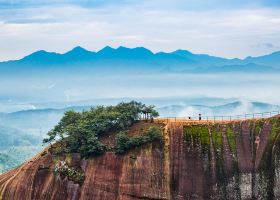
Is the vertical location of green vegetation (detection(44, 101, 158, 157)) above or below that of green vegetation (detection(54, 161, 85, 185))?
above

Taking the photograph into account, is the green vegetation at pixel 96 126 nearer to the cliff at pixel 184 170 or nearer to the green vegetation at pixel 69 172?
the cliff at pixel 184 170

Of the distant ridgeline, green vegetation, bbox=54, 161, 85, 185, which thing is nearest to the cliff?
the distant ridgeline

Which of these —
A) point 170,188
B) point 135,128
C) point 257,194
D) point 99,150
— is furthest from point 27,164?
point 257,194

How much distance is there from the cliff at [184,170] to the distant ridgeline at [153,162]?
0.42ft

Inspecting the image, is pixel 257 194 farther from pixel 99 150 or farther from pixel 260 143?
pixel 99 150

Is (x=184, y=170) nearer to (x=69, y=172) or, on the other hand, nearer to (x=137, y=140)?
(x=137, y=140)

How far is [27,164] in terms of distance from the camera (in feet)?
287

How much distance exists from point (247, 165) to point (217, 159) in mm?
4272

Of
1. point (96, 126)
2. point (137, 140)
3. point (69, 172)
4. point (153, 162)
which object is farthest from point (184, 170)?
point (96, 126)

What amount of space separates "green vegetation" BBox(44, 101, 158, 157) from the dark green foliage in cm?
302

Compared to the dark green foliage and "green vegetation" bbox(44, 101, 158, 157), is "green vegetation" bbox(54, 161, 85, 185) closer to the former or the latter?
"green vegetation" bbox(44, 101, 158, 157)

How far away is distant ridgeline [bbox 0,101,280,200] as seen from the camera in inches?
2968

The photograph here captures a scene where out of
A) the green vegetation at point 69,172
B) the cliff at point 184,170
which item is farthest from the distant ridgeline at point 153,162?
the cliff at point 184,170

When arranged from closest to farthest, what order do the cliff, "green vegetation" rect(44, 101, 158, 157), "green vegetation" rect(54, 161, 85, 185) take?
the cliff → "green vegetation" rect(54, 161, 85, 185) → "green vegetation" rect(44, 101, 158, 157)
